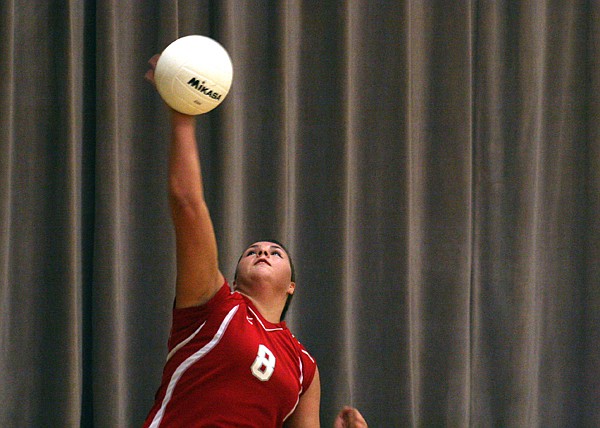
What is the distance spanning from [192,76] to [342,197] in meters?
1.39

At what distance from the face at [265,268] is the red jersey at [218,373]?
0.17m

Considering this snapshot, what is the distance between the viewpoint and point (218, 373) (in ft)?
7.62

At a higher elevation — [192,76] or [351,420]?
[192,76]

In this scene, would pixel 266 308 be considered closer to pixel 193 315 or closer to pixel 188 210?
pixel 193 315

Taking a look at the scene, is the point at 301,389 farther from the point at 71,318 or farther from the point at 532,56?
the point at 532,56

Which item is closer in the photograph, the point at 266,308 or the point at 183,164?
the point at 183,164

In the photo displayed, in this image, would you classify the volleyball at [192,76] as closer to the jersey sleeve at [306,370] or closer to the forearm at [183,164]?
the forearm at [183,164]

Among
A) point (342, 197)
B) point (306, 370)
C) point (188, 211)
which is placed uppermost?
point (188, 211)

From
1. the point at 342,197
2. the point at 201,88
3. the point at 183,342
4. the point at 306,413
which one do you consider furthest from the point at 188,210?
the point at 342,197

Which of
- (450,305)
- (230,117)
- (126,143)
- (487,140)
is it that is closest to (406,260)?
(450,305)

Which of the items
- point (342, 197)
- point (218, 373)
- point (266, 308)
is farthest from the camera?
point (342, 197)

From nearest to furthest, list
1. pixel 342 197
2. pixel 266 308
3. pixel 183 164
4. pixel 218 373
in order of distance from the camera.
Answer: pixel 183 164 < pixel 218 373 < pixel 266 308 < pixel 342 197

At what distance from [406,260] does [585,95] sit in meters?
1.15

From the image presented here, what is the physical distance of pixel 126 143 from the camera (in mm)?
3207
